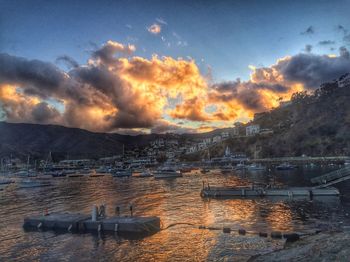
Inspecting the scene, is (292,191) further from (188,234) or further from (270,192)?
(188,234)

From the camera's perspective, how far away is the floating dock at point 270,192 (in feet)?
207

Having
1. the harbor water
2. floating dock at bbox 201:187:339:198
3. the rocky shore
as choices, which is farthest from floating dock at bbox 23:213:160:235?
floating dock at bbox 201:187:339:198

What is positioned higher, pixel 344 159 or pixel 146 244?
pixel 344 159

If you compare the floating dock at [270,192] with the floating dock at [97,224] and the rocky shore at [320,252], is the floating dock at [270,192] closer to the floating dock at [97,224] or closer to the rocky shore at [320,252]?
the floating dock at [97,224]

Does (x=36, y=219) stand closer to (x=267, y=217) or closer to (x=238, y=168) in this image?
(x=267, y=217)

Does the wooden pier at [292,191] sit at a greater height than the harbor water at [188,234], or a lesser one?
greater

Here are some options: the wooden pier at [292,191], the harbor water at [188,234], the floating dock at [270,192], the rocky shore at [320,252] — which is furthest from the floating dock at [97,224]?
the wooden pier at [292,191]

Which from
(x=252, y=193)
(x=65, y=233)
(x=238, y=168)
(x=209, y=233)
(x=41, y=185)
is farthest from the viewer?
(x=238, y=168)

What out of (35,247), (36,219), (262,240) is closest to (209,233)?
(262,240)

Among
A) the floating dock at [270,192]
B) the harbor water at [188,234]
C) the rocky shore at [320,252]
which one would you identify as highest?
the floating dock at [270,192]

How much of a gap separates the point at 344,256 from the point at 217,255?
11.8m

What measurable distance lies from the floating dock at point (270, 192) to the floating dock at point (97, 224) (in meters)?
30.0

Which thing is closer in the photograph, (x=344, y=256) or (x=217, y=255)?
(x=344, y=256)

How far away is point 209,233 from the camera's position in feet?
128
